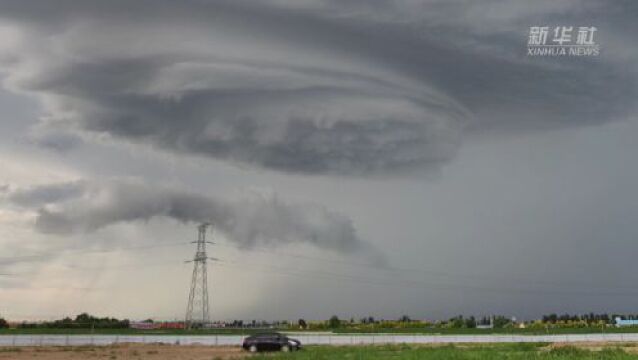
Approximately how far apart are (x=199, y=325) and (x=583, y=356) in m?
158

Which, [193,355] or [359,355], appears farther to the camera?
[193,355]

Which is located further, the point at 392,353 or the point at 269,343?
the point at 269,343

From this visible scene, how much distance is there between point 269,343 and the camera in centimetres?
8000

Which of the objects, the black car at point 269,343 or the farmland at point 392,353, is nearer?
the farmland at point 392,353

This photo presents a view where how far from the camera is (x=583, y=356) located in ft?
165

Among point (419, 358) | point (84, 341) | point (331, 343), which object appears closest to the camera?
point (419, 358)

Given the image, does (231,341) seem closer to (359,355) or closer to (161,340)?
(161,340)

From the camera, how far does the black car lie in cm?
7988

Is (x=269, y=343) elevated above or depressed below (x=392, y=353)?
below

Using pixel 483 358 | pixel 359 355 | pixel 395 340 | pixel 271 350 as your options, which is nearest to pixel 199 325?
pixel 395 340

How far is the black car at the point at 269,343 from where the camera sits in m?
79.9

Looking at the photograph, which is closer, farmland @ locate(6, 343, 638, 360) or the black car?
farmland @ locate(6, 343, 638, 360)

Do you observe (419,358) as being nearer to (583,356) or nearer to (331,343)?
(583,356)

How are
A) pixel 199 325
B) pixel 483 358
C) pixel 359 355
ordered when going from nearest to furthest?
1. pixel 483 358
2. pixel 359 355
3. pixel 199 325
